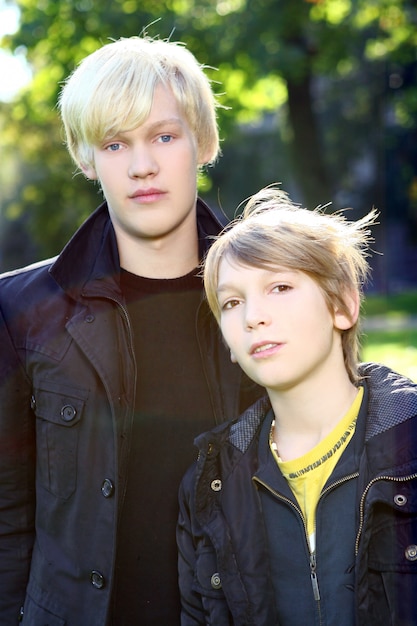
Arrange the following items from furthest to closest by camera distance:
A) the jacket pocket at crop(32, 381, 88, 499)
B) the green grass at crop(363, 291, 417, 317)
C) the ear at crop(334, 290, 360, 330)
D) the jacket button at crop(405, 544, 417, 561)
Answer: the green grass at crop(363, 291, 417, 317)
the jacket pocket at crop(32, 381, 88, 499)
the ear at crop(334, 290, 360, 330)
the jacket button at crop(405, 544, 417, 561)

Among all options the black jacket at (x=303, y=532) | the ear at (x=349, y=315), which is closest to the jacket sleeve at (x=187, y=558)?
the black jacket at (x=303, y=532)

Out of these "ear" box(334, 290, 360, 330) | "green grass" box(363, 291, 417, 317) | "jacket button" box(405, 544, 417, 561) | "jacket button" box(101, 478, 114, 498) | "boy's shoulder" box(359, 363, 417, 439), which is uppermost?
"ear" box(334, 290, 360, 330)

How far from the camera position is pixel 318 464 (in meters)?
2.62

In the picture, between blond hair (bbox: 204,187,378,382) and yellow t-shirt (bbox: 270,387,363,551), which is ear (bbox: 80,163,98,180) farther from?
yellow t-shirt (bbox: 270,387,363,551)

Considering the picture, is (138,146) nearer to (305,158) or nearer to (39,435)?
(39,435)

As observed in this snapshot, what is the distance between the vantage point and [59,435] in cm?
293

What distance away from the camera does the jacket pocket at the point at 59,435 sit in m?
2.89

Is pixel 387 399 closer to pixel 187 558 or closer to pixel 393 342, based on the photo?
pixel 187 558

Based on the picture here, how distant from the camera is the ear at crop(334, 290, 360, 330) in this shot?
9.13ft

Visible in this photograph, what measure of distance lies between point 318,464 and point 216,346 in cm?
65

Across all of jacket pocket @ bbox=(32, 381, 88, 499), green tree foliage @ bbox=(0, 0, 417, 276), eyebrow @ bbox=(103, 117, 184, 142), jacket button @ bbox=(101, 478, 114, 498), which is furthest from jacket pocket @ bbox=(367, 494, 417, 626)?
green tree foliage @ bbox=(0, 0, 417, 276)

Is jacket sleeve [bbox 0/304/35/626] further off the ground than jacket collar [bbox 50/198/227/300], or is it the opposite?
jacket collar [bbox 50/198/227/300]

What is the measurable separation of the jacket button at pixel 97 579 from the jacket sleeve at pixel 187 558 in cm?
24

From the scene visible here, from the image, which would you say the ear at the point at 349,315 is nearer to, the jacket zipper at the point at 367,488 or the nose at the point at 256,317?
the nose at the point at 256,317
